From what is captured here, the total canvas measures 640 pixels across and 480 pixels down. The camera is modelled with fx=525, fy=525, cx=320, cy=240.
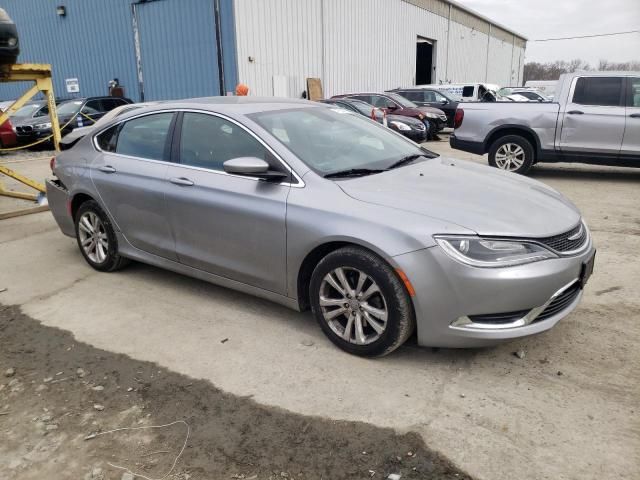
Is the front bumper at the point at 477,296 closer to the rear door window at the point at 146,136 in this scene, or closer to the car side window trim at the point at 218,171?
the car side window trim at the point at 218,171

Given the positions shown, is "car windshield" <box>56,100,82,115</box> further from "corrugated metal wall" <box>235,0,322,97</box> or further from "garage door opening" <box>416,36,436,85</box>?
"garage door opening" <box>416,36,436,85</box>

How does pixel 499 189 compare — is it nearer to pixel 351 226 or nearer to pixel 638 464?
pixel 351 226

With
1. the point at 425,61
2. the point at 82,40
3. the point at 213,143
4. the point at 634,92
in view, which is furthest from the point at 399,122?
the point at 425,61

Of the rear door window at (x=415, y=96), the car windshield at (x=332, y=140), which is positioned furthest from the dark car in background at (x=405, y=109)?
the car windshield at (x=332, y=140)

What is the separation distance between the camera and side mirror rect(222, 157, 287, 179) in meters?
3.38

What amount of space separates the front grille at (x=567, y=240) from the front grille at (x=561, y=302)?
240 millimetres

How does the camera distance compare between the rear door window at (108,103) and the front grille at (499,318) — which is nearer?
the front grille at (499,318)

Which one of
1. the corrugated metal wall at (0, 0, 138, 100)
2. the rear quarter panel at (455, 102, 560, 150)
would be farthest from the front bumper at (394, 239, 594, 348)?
the corrugated metal wall at (0, 0, 138, 100)

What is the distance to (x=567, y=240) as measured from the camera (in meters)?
3.12

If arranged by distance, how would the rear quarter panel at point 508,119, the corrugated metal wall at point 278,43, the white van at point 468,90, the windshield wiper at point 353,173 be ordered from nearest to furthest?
1. the windshield wiper at point 353,173
2. the rear quarter panel at point 508,119
3. the corrugated metal wall at point 278,43
4. the white van at point 468,90

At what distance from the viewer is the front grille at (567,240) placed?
3002 millimetres

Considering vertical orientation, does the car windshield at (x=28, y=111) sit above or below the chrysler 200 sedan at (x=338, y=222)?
above

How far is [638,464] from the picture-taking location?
2.35 metres

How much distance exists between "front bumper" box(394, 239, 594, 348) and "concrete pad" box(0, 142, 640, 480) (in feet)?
1.03
